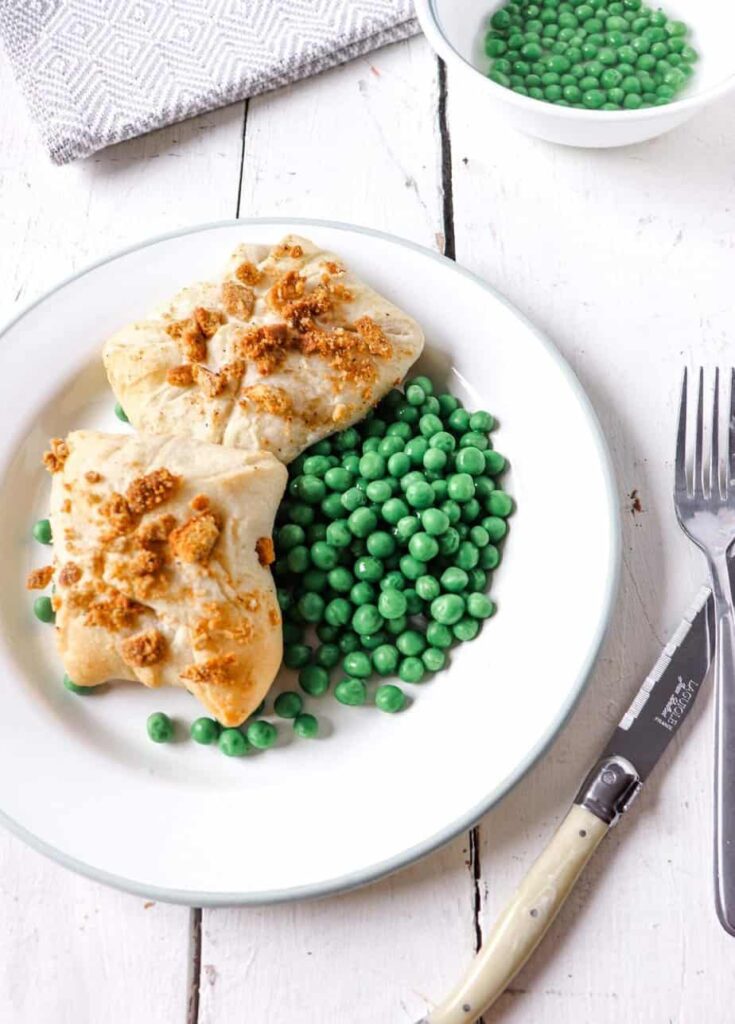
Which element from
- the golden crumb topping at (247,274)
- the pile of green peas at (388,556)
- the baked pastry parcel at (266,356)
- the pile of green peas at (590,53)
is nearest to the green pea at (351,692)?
the pile of green peas at (388,556)

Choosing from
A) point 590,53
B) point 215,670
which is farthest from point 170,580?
point 590,53

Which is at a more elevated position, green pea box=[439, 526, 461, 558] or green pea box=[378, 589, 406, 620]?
green pea box=[439, 526, 461, 558]

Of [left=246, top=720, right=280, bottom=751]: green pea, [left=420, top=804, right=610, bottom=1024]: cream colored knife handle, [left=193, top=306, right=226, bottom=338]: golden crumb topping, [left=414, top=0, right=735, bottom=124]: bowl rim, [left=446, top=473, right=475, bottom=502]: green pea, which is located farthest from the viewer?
[left=414, top=0, right=735, bottom=124]: bowl rim

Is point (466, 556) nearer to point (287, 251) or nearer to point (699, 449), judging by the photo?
point (699, 449)

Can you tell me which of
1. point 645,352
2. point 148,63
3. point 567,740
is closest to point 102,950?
point 567,740

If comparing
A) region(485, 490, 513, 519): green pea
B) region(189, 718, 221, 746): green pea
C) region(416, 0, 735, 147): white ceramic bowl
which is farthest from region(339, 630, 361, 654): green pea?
region(416, 0, 735, 147): white ceramic bowl

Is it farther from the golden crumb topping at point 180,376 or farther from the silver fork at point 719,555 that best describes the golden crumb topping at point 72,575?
the silver fork at point 719,555

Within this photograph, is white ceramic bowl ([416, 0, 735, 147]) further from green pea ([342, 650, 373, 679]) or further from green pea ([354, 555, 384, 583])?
green pea ([342, 650, 373, 679])

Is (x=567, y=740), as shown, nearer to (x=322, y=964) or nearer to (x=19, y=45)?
(x=322, y=964)
